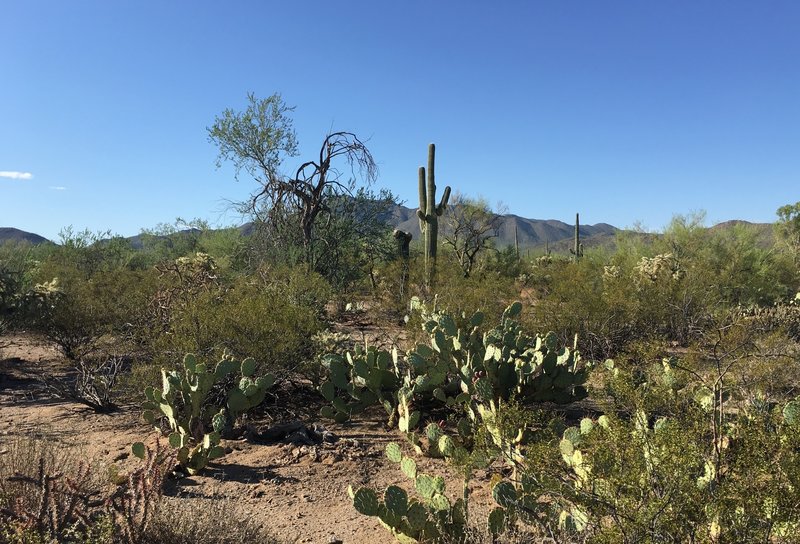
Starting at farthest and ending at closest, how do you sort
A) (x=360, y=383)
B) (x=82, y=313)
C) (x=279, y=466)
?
(x=82, y=313) < (x=360, y=383) < (x=279, y=466)

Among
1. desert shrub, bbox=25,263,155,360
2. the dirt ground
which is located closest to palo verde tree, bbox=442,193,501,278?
desert shrub, bbox=25,263,155,360

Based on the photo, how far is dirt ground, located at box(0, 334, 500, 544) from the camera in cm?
375

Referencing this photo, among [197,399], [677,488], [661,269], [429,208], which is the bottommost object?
[197,399]

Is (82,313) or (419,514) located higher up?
(82,313)

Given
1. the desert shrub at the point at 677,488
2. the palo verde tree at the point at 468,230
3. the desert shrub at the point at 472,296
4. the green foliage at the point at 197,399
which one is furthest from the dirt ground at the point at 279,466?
the palo verde tree at the point at 468,230

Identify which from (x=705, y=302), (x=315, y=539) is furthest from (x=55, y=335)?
(x=705, y=302)

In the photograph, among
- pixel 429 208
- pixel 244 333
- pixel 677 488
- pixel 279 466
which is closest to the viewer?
pixel 677 488

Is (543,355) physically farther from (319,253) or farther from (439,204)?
(439,204)

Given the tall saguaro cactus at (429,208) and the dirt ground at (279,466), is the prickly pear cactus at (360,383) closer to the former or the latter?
the dirt ground at (279,466)

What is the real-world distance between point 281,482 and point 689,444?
10.3ft

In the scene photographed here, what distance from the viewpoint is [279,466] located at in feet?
15.4

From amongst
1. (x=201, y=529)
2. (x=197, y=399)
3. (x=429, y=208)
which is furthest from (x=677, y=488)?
(x=429, y=208)

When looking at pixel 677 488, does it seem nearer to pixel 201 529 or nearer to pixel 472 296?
pixel 201 529

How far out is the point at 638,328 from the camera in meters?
9.66
